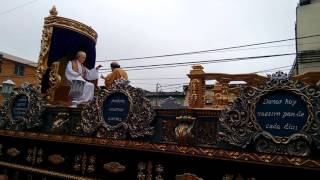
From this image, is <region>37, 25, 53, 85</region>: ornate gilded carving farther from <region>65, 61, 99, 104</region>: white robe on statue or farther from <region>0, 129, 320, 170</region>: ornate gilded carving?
<region>0, 129, 320, 170</region>: ornate gilded carving

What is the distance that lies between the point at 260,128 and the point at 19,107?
221 inches

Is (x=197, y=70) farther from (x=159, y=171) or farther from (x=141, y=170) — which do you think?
(x=141, y=170)

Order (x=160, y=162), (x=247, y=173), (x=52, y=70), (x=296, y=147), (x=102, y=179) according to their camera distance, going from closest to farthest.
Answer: (x=296, y=147) < (x=247, y=173) < (x=160, y=162) < (x=102, y=179) < (x=52, y=70)

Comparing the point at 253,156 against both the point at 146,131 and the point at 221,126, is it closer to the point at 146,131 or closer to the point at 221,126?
the point at 221,126

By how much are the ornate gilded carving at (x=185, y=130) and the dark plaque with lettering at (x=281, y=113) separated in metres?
1.05

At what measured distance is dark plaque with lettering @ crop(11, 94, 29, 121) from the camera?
24.2 ft

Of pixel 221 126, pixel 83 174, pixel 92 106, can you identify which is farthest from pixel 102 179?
pixel 221 126

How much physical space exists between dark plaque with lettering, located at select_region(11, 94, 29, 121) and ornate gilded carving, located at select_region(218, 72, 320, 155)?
482 cm

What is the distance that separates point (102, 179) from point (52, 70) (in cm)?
312

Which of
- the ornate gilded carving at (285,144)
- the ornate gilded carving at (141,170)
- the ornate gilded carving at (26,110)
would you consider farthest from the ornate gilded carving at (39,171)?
the ornate gilded carving at (285,144)

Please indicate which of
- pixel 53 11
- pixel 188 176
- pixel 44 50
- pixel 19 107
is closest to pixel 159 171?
pixel 188 176

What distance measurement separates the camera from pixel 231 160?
4332 mm

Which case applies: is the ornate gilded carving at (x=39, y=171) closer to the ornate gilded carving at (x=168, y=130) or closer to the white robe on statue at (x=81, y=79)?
the white robe on statue at (x=81, y=79)

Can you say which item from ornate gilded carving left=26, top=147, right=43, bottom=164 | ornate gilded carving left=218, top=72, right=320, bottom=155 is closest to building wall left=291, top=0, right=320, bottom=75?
ornate gilded carving left=218, top=72, right=320, bottom=155
